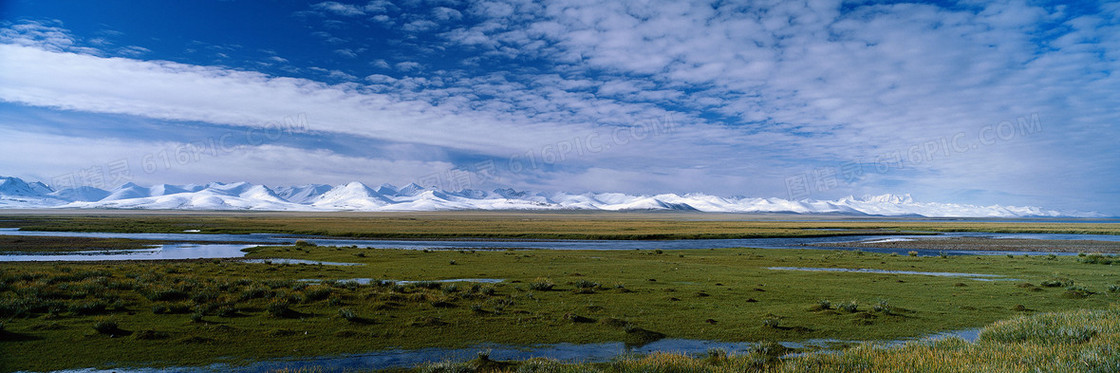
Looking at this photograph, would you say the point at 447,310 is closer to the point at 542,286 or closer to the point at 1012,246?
the point at 542,286

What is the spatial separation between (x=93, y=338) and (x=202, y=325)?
2.30m

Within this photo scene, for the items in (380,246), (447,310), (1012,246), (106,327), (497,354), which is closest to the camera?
(497,354)

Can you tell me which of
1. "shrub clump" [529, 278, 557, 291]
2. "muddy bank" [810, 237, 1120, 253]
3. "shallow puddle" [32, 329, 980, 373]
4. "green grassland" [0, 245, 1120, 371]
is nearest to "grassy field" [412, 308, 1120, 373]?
"shallow puddle" [32, 329, 980, 373]

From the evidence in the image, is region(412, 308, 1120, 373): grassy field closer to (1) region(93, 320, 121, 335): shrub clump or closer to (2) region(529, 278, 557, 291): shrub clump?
(1) region(93, 320, 121, 335): shrub clump

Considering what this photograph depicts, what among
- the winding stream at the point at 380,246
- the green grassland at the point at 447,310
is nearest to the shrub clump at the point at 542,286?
the green grassland at the point at 447,310

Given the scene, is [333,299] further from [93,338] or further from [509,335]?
[509,335]

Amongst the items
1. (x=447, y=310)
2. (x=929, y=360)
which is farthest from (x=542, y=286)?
(x=929, y=360)

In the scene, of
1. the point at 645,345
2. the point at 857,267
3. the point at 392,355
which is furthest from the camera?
the point at 857,267

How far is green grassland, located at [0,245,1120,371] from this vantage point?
13.0 m

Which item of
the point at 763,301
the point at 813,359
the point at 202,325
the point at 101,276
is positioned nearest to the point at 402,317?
the point at 202,325

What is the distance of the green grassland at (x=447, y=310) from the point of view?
13016mm

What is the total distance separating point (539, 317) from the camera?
54.7 feet

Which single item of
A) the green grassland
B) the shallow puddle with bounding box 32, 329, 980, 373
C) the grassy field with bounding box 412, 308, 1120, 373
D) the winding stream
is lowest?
the winding stream

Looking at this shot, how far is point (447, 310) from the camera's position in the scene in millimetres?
17703
